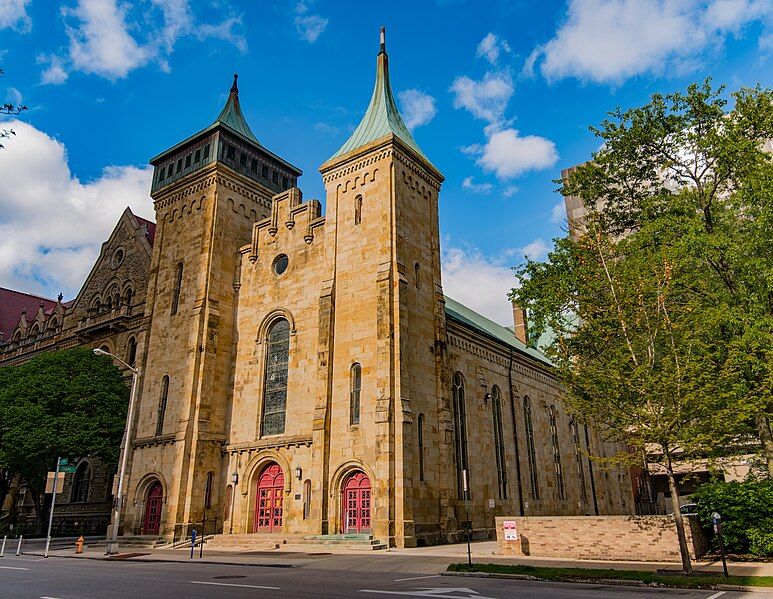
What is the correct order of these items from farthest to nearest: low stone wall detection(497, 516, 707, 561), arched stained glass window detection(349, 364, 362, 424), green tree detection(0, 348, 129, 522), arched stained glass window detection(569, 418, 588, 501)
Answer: arched stained glass window detection(569, 418, 588, 501) < green tree detection(0, 348, 129, 522) < arched stained glass window detection(349, 364, 362, 424) < low stone wall detection(497, 516, 707, 561)

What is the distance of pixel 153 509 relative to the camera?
32.7m

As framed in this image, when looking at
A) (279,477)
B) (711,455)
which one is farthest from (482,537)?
(711,455)

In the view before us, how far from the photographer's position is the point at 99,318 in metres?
43.8

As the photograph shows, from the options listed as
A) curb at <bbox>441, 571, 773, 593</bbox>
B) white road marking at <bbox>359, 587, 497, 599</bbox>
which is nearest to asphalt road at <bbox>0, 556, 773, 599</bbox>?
white road marking at <bbox>359, 587, 497, 599</bbox>

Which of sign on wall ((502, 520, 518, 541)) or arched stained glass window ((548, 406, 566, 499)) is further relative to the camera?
arched stained glass window ((548, 406, 566, 499))

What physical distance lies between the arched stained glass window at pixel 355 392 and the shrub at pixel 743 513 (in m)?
14.4

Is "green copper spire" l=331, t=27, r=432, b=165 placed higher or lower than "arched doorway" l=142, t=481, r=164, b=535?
higher

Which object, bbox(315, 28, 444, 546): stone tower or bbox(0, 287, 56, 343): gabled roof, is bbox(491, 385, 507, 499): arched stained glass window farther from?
bbox(0, 287, 56, 343): gabled roof

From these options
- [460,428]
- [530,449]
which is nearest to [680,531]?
[460,428]

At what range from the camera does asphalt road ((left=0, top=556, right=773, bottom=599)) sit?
11852 mm

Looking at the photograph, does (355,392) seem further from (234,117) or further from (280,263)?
(234,117)

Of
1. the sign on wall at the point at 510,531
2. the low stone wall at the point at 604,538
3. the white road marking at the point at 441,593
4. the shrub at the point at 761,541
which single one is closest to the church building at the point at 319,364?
the sign on wall at the point at 510,531

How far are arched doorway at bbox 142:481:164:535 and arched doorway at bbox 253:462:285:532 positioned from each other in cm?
589

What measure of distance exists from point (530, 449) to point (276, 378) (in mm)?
19900
